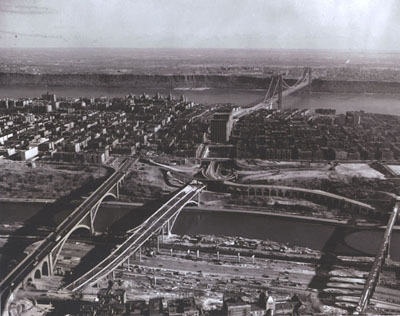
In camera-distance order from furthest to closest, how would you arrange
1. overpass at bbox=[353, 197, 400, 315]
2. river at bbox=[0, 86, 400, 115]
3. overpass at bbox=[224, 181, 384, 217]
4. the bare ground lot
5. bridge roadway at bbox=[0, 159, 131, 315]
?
river at bbox=[0, 86, 400, 115]
the bare ground lot
overpass at bbox=[224, 181, 384, 217]
bridge roadway at bbox=[0, 159, 131, 315]
overpass at bbox=[353, 197, 400, 315]

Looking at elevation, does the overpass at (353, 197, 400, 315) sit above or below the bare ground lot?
below

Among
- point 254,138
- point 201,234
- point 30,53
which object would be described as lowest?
point 201,234

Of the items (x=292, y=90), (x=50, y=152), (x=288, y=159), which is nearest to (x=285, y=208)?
(x=288, y=159)

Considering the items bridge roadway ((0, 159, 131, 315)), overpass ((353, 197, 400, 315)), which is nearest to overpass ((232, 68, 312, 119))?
bridge roadway ((0, 159, 131, 315))

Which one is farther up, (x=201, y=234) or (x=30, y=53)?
(x=30, y=53)

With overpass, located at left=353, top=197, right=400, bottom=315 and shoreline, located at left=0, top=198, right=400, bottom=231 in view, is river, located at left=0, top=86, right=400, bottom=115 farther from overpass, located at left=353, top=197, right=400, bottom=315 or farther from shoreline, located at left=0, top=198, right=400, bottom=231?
overpass, located at left=353, top=197, right=400, bottom=315

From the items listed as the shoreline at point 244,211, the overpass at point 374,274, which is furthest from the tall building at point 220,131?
the overpass at point 374,274

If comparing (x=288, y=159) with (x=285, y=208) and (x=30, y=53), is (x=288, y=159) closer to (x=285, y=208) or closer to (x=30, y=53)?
(x=285, y=208)
